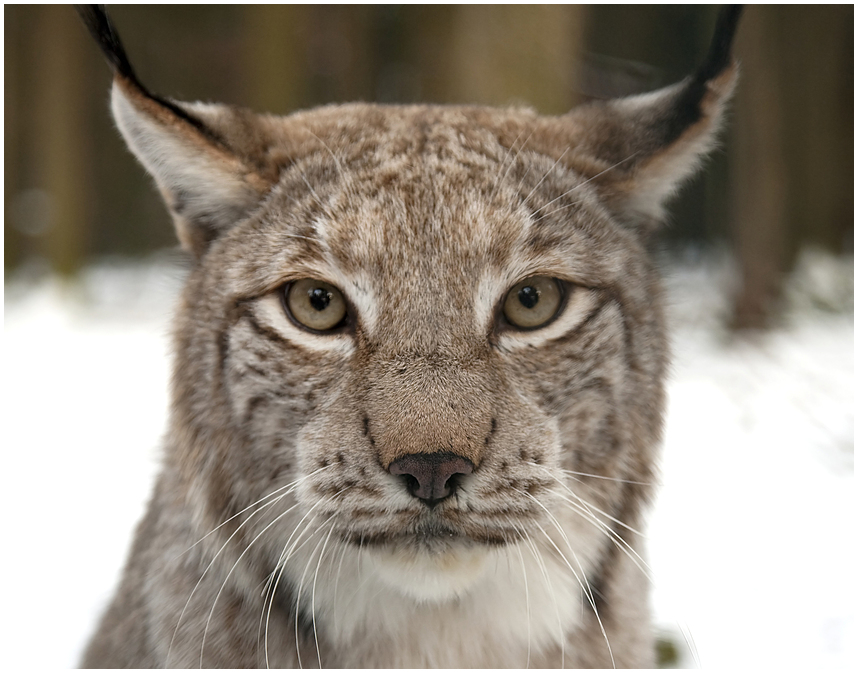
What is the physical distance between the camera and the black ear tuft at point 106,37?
1.39 meters

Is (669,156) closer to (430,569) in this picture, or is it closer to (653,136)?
(653,136)

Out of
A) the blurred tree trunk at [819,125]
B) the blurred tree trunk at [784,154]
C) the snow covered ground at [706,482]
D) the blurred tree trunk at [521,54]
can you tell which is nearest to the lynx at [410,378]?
the snow covered ground at [706,482]

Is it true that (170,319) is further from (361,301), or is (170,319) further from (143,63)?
(143,63)

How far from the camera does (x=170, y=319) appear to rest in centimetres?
187

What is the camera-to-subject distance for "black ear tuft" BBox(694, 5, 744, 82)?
4.82ft

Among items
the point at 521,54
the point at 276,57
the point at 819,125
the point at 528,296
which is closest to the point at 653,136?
the point at 528,296

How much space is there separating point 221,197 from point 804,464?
2.54m

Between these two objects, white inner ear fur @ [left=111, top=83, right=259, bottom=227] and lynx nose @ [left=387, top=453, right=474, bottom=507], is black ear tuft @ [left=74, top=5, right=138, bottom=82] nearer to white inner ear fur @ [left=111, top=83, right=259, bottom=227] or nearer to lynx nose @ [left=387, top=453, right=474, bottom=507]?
white inner ear fur @ [left=111, top=83, right=259, bottom=227]

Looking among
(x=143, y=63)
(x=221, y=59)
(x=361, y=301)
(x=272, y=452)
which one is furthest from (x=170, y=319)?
(x=221, y=59)

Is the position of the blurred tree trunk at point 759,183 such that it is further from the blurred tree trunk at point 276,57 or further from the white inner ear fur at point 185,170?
the white inner ear fur at point 185,170

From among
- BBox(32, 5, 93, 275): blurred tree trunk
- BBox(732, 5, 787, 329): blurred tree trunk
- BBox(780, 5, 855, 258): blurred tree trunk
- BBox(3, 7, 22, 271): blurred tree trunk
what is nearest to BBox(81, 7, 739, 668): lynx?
BBox(780, 5, 855, 258): blurred tree trunk

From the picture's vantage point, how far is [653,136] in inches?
65.4

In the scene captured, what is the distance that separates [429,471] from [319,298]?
0.47 metres

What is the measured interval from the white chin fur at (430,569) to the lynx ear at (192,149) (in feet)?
2.81
